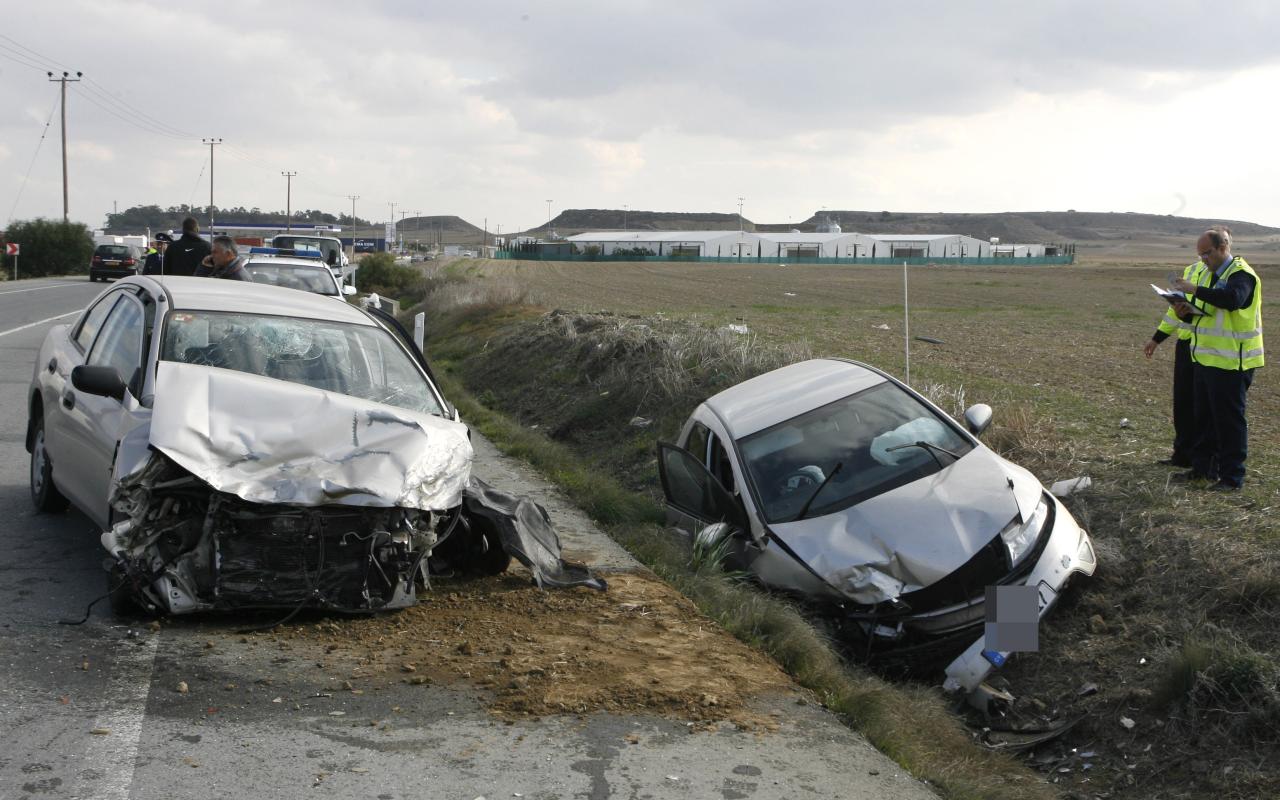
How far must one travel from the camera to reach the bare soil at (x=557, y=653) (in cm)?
521

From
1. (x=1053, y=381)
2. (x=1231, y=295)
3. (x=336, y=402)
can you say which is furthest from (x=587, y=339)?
(x=336, y=402)

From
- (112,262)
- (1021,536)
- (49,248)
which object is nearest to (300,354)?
(1021,536)

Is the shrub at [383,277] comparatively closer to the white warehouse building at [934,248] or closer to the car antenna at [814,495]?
the car antenna at [814,495]

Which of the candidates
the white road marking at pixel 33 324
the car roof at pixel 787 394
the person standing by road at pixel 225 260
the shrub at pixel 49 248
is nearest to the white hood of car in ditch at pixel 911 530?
the car roof at pixel 787 394

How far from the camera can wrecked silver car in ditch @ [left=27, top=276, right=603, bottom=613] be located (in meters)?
5.49

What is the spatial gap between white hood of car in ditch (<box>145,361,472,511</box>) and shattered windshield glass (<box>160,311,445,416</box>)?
51cm

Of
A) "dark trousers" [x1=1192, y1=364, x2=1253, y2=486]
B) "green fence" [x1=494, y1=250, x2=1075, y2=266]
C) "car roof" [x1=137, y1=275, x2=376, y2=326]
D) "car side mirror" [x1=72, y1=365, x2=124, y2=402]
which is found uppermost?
"green fence" [x1=494, y1=250, x2=1075, y2=266]

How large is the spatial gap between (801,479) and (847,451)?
373 mm

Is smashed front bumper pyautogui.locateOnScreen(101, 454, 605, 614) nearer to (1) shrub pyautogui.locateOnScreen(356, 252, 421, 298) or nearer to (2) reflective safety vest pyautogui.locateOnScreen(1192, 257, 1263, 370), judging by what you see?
(2) reflective safety vest pyautogui.locateOnScreen(1192, 257, 1263, 370)

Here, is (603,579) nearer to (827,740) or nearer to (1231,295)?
(827,740)

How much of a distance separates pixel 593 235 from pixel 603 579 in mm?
161066

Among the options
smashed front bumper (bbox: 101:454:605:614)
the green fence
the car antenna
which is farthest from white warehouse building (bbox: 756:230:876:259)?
smashed front bumper (bbox: 101:454:605:614)

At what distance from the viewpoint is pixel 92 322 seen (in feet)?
25.6

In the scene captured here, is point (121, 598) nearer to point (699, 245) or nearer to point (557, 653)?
point (557, 653)
